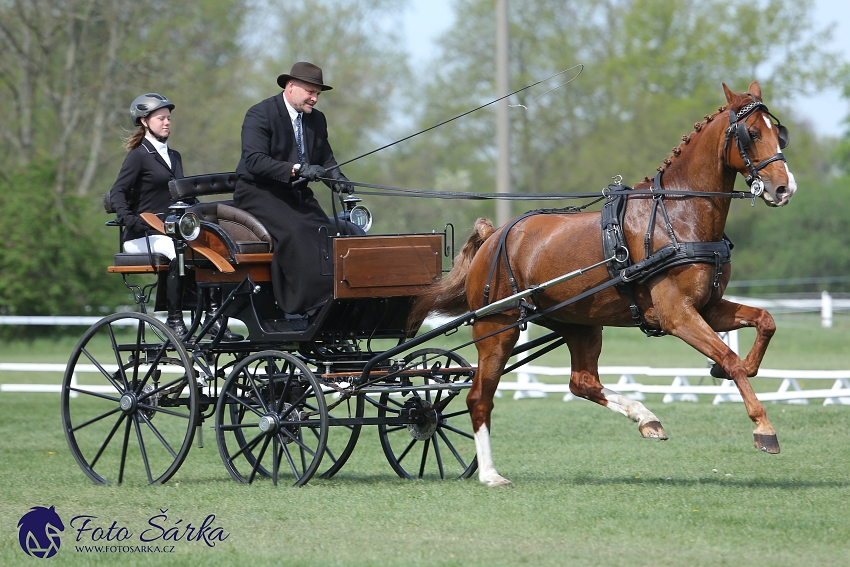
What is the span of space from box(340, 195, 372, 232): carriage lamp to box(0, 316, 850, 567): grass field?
179 centimetres

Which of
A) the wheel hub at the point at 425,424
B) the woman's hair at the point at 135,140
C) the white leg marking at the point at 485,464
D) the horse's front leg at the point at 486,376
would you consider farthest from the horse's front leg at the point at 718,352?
the woman's hair at the point at 135,140

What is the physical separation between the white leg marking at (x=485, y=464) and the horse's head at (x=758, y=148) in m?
2.18

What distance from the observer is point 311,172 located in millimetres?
6715

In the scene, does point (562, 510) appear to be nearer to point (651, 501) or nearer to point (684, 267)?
point (651, 501)

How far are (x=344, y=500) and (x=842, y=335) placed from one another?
17185mm

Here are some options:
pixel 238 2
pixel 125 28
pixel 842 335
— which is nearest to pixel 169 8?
pixel 125 28

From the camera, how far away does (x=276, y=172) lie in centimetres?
684

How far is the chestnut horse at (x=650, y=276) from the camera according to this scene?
19.3ft

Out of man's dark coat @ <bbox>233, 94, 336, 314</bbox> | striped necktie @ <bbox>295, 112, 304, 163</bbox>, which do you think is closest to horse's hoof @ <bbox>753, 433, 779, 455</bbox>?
man's dark coat @ <bbox>233, 94, 336, 314</bbox>

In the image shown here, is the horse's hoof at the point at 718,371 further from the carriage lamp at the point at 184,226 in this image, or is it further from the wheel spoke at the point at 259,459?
the carriage lamp at the point at 184,226

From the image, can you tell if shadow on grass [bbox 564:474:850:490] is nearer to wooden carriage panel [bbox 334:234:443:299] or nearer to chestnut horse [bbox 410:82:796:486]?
chestnut horse [bbox 410:82:796:486]

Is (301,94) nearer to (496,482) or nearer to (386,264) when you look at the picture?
(386,264)

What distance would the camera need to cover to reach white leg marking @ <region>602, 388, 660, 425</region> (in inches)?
252

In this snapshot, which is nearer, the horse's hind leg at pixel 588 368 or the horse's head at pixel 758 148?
the horse's head at pixel 758 148
